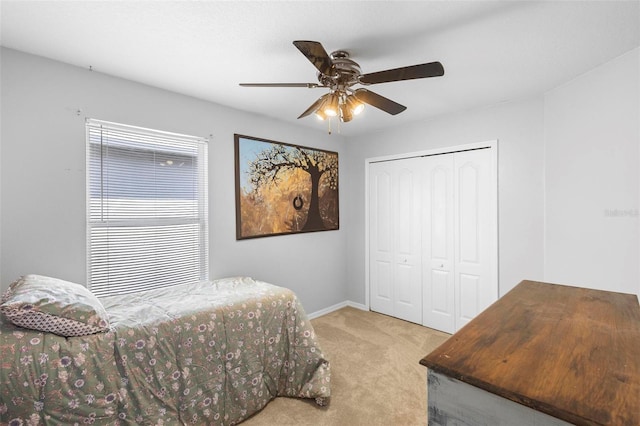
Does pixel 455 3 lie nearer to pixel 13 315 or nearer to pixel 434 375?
pixel 434 375

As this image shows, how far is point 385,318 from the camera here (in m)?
3.84

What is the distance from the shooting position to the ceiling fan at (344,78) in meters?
1.55

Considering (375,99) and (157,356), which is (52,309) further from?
(375,99)

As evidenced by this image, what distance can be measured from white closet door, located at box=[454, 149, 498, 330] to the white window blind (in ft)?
9.03

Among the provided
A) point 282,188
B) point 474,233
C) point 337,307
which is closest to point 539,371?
point 474,233

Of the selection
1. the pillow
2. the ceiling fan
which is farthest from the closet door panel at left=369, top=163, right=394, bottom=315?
the pillow

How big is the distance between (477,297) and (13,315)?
3674 millimetres

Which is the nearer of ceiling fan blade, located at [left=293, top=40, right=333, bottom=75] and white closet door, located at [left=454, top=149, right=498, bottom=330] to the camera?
ceiling fan blade, located at [left=293, top=40, right=333, bottom=75]

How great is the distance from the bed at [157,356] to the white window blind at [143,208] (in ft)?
0.77

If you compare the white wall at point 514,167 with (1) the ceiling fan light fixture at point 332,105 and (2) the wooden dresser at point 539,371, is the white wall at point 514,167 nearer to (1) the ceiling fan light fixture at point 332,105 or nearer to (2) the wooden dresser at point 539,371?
(2) the wooden dresser at point 539,371

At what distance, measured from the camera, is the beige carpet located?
6.63ft

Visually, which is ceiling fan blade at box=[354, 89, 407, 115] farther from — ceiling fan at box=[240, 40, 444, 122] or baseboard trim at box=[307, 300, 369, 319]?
baseboard trim at box=[307, 300, 369, 319]

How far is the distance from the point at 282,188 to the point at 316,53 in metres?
2.07

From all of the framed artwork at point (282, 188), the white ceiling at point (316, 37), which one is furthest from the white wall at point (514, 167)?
the framed artwork at point (282, 188)
